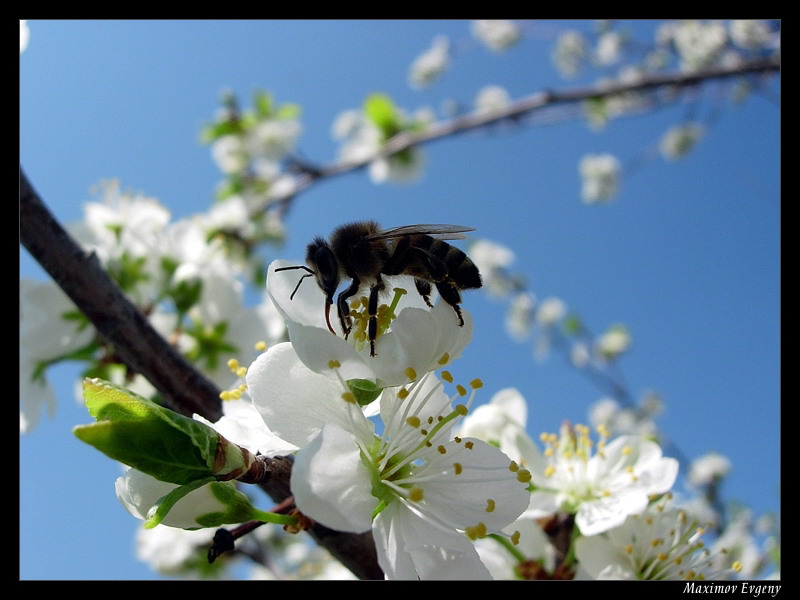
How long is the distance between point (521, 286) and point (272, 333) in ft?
21.2

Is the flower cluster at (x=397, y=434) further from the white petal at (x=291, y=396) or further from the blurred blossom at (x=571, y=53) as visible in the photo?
the blurred blossom at (x=571, y=53)

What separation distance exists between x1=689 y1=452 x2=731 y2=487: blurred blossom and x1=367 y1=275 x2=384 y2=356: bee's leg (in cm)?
678

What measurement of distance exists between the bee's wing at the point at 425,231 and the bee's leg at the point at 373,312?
96 mm

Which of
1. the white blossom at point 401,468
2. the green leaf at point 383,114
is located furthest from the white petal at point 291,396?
the green leaf at point 383,114

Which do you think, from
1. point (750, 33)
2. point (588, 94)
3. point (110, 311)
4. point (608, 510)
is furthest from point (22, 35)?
point (750, 33)

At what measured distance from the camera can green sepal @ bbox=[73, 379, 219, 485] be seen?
76 cm

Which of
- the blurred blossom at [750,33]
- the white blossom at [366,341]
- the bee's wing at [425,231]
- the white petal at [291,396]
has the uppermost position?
the blurred blossom at [750,33]

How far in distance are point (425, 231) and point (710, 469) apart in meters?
7.40

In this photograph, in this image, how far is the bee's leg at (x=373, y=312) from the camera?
3.28ft

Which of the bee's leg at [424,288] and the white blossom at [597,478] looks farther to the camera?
the white blossom at [597,478]

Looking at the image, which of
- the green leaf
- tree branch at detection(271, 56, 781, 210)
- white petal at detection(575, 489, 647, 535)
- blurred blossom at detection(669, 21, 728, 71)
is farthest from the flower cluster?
blurred blossom at detection(669, 21, 728, 71)
